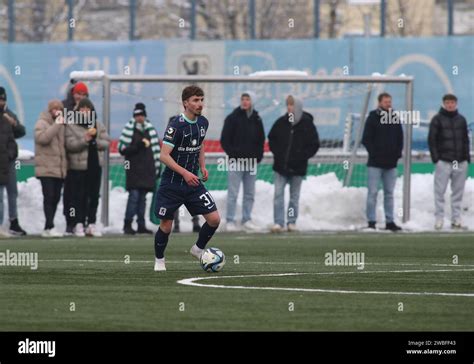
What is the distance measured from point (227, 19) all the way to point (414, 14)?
4.91m

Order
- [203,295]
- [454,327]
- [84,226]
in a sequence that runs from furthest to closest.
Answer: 1. [84,226]
2. [203,295]
3. [454,327]

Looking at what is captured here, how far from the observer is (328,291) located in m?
12.8

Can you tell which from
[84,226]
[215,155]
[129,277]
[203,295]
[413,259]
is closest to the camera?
[203,295]

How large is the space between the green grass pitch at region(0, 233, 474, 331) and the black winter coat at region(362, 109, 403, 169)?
422cm

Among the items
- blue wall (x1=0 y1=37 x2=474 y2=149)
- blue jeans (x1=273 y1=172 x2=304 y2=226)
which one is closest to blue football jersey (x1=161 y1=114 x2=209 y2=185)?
blue jeans (x1=273 y1=172 x2=304 y2=226)

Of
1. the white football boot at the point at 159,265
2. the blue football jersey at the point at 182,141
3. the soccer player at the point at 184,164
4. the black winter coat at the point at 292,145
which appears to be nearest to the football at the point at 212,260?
the soccer player at the point at 184,164

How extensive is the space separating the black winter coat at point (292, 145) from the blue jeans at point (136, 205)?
2.31 metres

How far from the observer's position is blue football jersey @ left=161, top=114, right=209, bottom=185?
1470 cm

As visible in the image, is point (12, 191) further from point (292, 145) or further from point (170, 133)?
point (170, 133)

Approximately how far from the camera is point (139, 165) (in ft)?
76.8

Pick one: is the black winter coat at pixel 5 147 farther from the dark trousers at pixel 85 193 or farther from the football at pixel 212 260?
the football at pixel 212 260

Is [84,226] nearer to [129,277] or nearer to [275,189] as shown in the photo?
[275,189]
